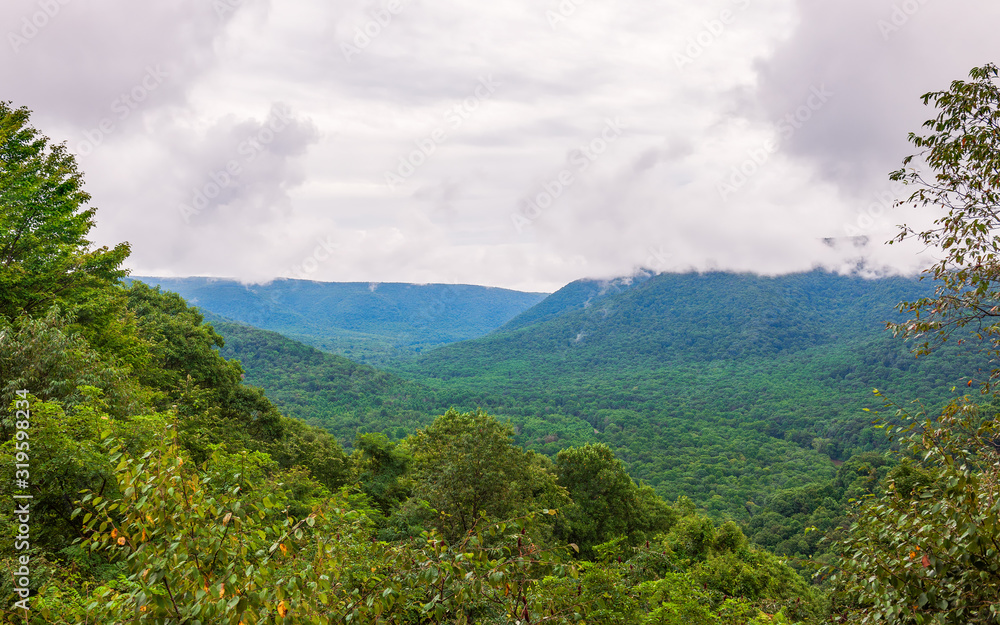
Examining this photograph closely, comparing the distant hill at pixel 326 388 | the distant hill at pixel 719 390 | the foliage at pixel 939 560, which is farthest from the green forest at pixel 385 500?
the distant hill at pixel 326 388

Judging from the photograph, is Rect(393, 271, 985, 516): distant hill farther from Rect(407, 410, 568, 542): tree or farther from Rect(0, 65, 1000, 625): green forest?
Rect(407, 410, 568, 542): tree

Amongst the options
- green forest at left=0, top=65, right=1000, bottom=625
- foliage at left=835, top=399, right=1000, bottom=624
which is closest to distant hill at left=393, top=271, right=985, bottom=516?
green forest at left=0, top=65, right=1000, bottom=625

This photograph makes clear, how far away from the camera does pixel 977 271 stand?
668cm

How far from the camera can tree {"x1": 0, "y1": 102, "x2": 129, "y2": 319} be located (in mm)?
16406

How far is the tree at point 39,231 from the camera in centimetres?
1641

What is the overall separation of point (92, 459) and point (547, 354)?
184114 mm

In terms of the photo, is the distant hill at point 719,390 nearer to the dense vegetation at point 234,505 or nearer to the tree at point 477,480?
the dense vegetation at point 234,505

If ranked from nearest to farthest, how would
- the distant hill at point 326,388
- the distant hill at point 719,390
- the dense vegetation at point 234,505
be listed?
the dense vegetation at point 234,505 < the distant hill at point 719,390 < the distant hill at point 326,388

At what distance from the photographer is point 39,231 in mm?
17562

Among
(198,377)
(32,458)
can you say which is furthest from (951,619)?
(198,377)

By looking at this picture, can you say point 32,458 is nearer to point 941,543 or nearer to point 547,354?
point 941,543

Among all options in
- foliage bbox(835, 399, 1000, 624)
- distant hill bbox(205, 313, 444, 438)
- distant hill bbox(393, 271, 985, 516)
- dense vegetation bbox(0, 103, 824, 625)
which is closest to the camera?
dense vegetation bbox(0, 103, 824, 625)

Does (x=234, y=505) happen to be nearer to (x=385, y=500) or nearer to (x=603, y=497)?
(x=385, y=500)
